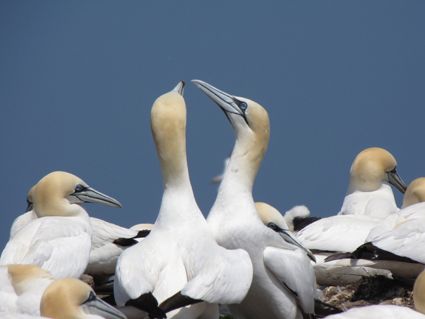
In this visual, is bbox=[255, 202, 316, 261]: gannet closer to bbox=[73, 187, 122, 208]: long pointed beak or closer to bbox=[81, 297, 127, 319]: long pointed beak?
bbox=[73, 187, 122, 208]: long pointed beak

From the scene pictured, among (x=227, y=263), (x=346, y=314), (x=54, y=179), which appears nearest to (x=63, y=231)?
(x=54, y=179)

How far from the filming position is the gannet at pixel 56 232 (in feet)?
44.0

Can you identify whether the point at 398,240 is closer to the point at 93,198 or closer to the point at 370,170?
the point at 93,198

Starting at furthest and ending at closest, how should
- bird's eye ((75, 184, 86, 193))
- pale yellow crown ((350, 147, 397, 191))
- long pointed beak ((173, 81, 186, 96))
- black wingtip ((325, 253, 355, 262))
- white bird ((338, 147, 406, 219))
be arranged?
pale yellow crown ((350, 147, 397, 191)) → white bird ((338, 147, 406, 219)) → bird's eye ((75, 184, 86, 193)) → black wingtip ((325, 253, 355, 262)) → long pointed beak ((173, 81, 186, 96))

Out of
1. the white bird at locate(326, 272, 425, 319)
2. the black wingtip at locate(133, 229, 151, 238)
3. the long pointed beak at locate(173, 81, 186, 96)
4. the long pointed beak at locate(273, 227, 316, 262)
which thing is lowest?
the black wingtip at locate(133, 229, 151, 238)

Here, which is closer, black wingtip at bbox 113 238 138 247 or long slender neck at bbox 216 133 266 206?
long slender neck at bbox 216 133 266 206

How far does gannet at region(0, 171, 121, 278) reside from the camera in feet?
44.0

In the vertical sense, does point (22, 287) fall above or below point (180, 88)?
below

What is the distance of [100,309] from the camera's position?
11.7 metres

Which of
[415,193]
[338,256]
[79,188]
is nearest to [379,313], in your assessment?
[338,256]

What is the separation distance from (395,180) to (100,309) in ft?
17.0

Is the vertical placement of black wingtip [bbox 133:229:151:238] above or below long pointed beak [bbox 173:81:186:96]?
below

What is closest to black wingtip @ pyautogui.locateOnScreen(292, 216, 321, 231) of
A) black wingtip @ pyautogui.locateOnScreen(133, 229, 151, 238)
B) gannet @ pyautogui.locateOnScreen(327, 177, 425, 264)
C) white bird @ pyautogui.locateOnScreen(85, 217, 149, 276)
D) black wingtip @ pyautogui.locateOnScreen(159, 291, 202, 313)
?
black wingtip @ pyautogui.locateOnScreen(133, 229, 151, 238)

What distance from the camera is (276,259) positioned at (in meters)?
12.9
